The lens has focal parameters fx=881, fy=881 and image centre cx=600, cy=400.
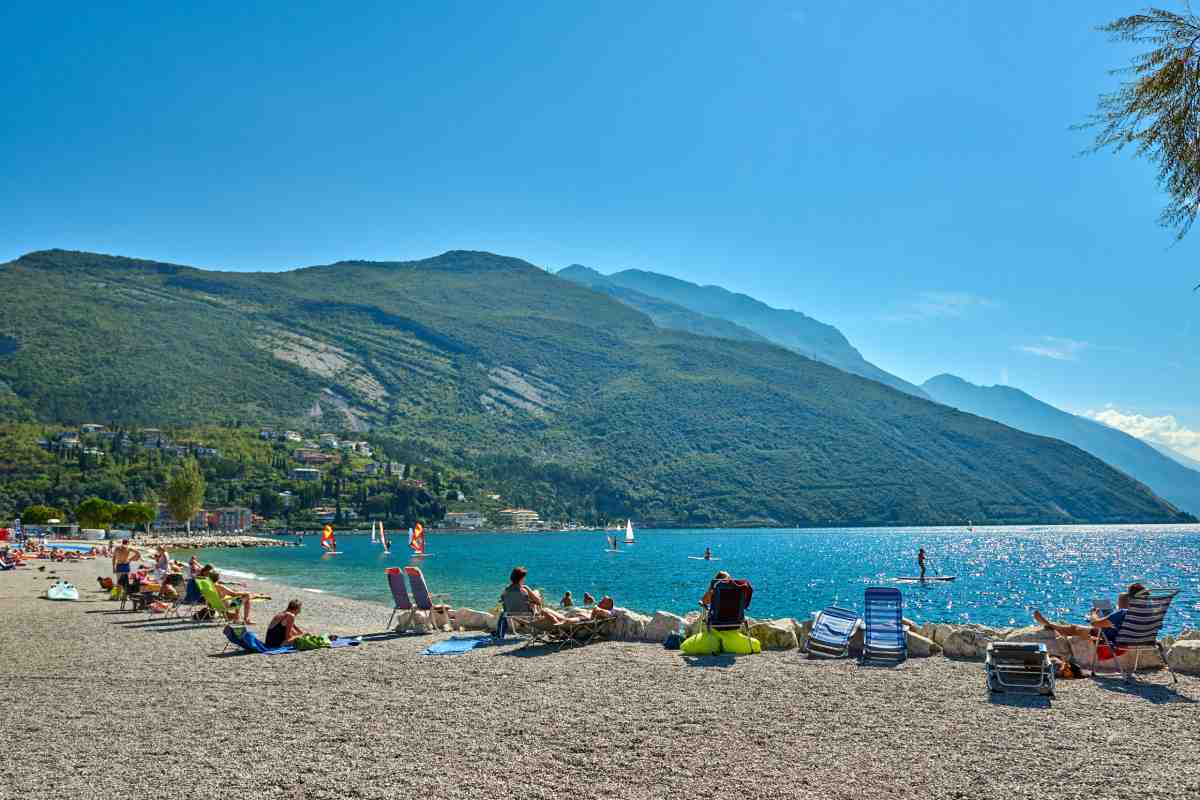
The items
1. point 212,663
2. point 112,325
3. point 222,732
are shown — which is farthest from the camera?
point 112,325

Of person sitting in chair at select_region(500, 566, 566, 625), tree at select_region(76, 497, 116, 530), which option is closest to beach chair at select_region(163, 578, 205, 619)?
person sitting in chair at select_region(500, 566, 566, 625)

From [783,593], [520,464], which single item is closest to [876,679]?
[783,593]

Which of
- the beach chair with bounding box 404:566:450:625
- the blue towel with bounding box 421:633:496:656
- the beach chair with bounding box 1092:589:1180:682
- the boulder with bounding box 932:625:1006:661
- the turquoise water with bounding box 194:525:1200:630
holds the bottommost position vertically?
the turquoise water with bounding box 194:525:1200:630

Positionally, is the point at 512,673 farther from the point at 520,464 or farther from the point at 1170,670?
the point at 520,464

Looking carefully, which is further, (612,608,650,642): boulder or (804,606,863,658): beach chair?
(612,608,650,642): boulder

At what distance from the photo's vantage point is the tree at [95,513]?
9575 centimetres

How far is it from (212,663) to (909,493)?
20047 centimetres

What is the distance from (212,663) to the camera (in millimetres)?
11805

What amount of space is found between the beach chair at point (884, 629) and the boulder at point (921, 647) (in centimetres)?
9

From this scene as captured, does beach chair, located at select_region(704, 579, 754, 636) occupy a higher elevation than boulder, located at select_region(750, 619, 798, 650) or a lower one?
higher

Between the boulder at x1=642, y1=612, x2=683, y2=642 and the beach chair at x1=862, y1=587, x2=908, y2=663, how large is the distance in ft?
9.26

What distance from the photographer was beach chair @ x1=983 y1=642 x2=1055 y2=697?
9.02 meters

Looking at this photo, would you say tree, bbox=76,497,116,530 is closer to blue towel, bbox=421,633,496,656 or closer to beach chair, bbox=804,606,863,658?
blue towel, bbox=421,633,496,656

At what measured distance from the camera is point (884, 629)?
11.6 m
